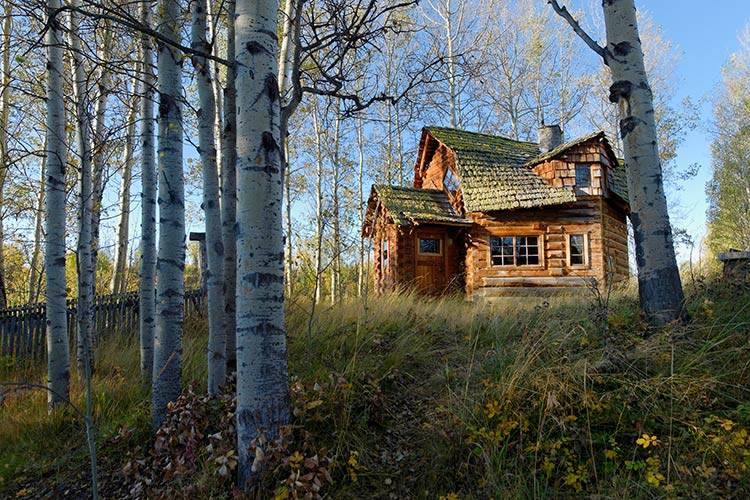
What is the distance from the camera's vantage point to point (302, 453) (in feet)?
9.08

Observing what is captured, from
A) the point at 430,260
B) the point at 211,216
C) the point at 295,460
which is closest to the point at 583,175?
the point at 430,260

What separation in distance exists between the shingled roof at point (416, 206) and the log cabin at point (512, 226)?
0.04 metres

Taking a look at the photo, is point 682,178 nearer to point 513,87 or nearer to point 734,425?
point 513,87

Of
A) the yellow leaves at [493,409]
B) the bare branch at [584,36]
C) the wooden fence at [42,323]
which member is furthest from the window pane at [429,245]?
the yellow leaves at [493,409]

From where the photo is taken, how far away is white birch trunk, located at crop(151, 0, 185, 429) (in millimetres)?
3938

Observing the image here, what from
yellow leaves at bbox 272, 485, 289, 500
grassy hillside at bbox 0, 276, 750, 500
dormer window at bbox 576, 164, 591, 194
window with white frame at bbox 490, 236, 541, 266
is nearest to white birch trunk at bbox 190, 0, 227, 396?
grassy hillside at bbox 0, 276, 750, 500

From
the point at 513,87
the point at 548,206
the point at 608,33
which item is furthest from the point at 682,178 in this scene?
the point at 608,33

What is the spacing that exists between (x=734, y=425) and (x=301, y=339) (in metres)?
4.56

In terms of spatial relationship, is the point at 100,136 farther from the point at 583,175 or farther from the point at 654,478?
the point at 583,175

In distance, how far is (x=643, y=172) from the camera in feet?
14.0

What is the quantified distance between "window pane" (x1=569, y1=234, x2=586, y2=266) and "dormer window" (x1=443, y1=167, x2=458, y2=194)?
13.7 feet

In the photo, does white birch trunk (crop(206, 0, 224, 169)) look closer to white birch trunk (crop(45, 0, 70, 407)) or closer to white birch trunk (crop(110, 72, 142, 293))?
white birch trunk (crop(45, 0, 70, 407))

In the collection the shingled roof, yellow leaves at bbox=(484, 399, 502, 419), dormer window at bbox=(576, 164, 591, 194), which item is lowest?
yellow leaves at bbox=(484, 399, 502, 419)

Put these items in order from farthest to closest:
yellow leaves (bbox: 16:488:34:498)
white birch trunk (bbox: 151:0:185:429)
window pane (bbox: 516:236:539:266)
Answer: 1. window pane (bbox: 516:236:539:266)
2. white birch trunk (bbox: 151:0:185:429)
3. yellow leaves (bbox: 16:488:34:498)
